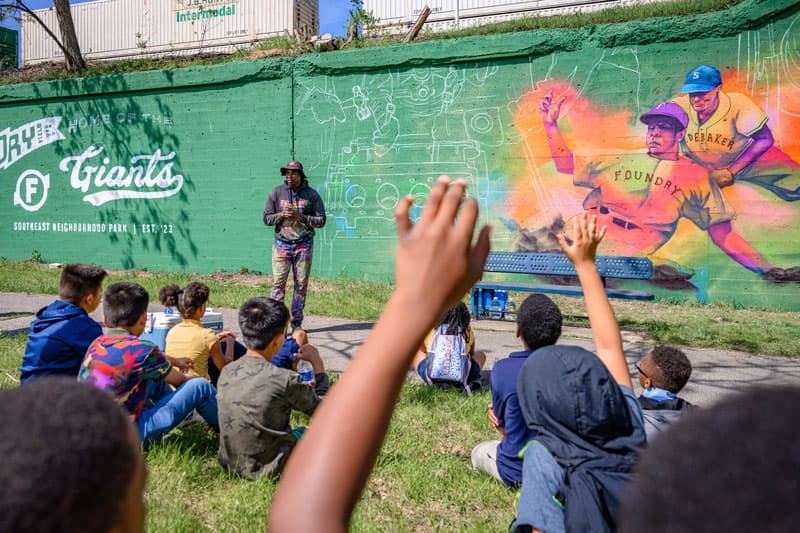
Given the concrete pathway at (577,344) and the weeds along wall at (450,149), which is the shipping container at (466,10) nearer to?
the weeds along wall at (450,149)

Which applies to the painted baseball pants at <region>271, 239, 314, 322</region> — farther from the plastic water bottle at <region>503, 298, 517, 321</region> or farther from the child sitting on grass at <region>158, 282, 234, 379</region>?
the plastic water bottle at <region>503, 298, 517, 321</region>

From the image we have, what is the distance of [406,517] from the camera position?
3.04 meters

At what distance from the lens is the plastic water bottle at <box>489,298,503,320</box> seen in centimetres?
831

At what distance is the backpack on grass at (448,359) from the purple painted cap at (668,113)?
638 centimetres

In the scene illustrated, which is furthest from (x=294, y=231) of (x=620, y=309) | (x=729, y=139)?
(x=729, y=139)

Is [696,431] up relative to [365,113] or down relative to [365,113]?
down

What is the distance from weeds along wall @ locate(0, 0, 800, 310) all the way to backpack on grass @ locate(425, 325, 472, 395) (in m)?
5.57

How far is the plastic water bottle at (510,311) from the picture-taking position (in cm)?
826

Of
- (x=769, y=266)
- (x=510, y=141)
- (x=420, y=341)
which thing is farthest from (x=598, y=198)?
(x=420, y=341)

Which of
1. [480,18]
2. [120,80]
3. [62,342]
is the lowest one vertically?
[62,342]

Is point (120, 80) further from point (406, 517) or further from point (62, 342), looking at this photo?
point (406, 517)

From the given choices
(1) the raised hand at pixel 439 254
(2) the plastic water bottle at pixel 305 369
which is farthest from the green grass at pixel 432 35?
(1) the raised hand at pixel 439 254

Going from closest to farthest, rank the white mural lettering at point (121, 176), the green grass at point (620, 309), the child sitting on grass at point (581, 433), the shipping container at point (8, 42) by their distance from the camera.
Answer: the child sitting on grass at point (581, 433) < the green grass at point (620, 309) < the white mural lettering at point (121, 176) < the shipping container at point (8, 42)

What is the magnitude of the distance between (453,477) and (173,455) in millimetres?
1574
